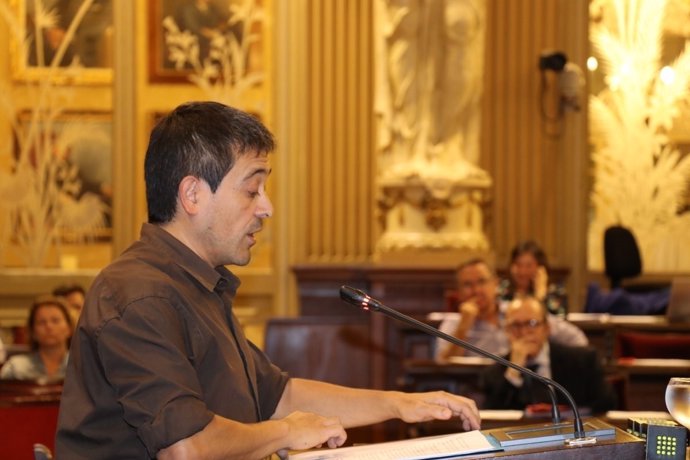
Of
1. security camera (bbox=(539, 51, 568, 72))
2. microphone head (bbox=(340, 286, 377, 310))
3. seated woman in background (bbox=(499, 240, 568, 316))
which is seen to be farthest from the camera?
security camera (bbox=(539, 51, 568, 72))

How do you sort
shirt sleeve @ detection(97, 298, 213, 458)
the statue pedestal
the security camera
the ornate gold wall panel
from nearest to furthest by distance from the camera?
shirt sleeve @ detection(97, 298, 213, 458), the statue pedestal, the security camera, the ornate gold wall panel

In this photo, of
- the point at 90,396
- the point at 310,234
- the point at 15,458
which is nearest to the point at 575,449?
the point at 90,396

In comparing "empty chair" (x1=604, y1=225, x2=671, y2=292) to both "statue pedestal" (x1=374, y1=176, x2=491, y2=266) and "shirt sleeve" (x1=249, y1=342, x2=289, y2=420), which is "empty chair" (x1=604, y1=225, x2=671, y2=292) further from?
"shirt sleeve" (x1=249, y1=342, x2=289, y2=420)

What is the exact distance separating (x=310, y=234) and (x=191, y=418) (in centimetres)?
639

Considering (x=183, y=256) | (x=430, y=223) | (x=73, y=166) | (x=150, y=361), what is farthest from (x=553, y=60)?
(x=150, y=361)

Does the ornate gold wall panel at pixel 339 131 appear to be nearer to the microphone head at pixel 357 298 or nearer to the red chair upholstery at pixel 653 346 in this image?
the red chair upholstery at pixel 653 346

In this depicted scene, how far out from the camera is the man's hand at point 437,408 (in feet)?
8.37

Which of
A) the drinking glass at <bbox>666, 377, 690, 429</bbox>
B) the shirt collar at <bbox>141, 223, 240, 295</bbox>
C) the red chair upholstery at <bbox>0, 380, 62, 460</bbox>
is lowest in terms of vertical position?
the red chair upholstery at <bbox>0, 380, 62, 460</bbox>

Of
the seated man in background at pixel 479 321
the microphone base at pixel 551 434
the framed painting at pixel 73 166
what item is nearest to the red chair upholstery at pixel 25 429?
the microphone base at pixel 551 434

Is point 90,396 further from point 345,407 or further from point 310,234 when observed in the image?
point 310,234

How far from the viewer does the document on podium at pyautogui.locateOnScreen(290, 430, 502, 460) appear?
2143mm

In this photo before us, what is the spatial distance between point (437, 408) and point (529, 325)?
2.75 metres

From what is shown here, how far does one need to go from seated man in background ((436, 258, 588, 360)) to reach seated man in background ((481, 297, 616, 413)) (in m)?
0.61

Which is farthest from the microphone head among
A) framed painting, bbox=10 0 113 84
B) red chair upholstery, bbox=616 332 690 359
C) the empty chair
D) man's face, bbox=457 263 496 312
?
framed painting, bbox=10 0 113 84
